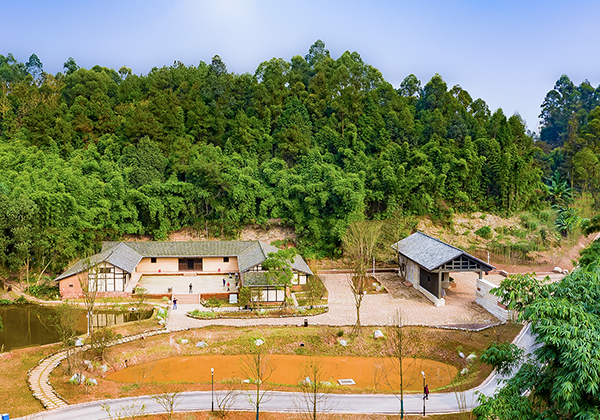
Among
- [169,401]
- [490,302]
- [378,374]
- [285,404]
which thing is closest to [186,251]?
[378,374]

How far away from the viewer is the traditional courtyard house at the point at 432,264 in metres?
26.0

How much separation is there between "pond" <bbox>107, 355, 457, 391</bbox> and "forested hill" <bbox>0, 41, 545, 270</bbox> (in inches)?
638

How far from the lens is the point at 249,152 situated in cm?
4281

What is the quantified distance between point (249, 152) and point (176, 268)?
14.4 meters

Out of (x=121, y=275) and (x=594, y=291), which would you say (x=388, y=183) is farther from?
(x=594, y=291)

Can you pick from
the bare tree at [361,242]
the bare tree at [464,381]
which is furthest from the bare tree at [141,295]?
the bare tree at [464,381]

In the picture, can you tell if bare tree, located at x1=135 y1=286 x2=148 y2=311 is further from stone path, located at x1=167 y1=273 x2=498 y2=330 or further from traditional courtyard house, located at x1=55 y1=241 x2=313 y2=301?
stone path, located at x1=167 y1=273 x2=498 y2=330

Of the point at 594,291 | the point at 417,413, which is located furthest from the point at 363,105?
the point at 594,291

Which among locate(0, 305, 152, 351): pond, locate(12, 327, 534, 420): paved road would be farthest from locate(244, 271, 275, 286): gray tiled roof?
locate(12, 327, 534, 420): paved road

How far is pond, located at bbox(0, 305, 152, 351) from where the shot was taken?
21.5 metres

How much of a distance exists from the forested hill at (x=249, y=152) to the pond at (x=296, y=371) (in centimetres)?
1621

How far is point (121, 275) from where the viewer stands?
93.4 feet

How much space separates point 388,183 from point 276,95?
1602cm

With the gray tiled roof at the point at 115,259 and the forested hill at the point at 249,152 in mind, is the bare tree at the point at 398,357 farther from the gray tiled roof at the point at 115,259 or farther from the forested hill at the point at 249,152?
the gray tiled roof at the point at 115,259
